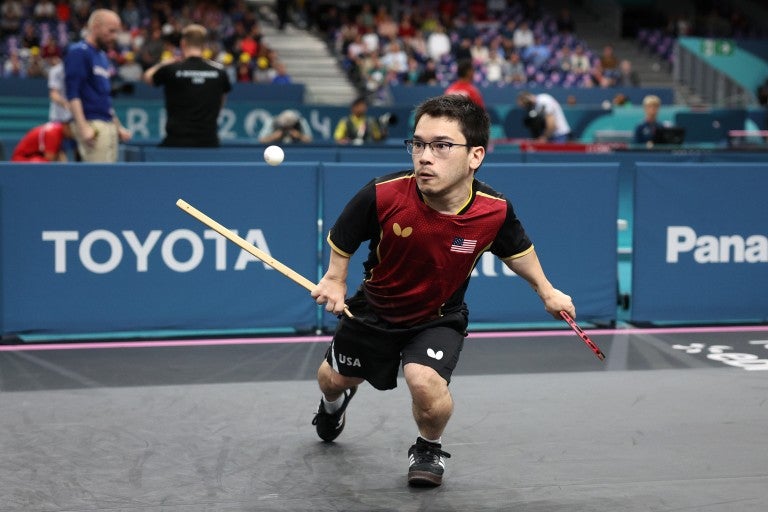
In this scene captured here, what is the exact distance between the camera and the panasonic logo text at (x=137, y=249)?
814 cm

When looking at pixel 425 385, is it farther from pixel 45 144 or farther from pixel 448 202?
pixel 45 144

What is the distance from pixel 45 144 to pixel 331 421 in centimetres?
610

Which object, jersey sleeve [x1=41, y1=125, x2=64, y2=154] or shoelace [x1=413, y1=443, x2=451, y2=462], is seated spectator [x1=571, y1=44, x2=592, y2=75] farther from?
shoelace [x1=413, y1=443, x2=451, y2=462]

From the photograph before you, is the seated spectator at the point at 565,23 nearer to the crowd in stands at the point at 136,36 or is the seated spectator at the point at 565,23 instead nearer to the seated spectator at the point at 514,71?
the seated spectator at the point at 514,71

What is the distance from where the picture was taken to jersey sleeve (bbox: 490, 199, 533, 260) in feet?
17.1

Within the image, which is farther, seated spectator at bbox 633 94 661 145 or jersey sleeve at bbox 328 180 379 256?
seated spectator at bbox 633 94 661 145

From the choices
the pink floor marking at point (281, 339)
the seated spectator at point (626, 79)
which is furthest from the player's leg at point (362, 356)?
the seated spectator at point (626, 79)

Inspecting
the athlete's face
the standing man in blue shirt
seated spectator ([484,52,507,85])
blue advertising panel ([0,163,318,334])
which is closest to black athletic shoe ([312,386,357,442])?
the athlete's face

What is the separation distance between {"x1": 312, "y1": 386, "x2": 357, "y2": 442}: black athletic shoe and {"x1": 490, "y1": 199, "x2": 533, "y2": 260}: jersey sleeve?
3.33 feet

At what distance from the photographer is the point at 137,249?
8234 mm

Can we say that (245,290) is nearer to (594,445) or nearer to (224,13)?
(594,445)

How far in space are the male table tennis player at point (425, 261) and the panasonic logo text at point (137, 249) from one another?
3.24 meters

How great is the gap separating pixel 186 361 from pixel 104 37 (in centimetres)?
364

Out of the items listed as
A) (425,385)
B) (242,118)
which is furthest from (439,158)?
(242,118)
